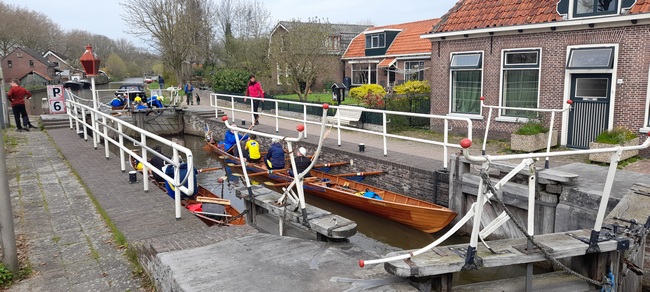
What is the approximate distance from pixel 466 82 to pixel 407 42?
1599 cm

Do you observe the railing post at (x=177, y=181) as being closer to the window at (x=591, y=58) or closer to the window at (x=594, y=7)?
the window at (x=591, y=58)

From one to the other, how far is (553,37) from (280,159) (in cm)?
811

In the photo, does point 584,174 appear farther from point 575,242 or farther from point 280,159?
point 280,159

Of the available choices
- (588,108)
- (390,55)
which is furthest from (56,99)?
(390,55)

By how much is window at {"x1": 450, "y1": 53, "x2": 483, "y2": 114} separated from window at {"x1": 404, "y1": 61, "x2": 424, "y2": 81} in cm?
1225

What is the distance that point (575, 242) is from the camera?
4.80 m

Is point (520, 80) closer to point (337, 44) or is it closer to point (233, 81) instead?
point (233, 81)

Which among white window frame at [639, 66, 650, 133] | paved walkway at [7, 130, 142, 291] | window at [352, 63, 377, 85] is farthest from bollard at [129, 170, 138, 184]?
window at [352, 63, 377, 85]

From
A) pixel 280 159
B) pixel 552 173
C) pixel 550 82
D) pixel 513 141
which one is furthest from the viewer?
pixel 550 82

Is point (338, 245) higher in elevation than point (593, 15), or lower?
lower

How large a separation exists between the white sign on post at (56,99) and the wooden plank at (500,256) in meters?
18.5

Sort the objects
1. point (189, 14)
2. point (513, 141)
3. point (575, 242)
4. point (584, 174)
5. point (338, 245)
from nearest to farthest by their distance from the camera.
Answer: point (575, 242) < point (338, 245) < point (584, 174) < point (513, 141) < point (189, 14)

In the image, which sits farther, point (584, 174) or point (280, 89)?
point (280, 89)

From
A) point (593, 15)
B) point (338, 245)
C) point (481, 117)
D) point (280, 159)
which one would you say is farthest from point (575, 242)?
point (481, 117)
